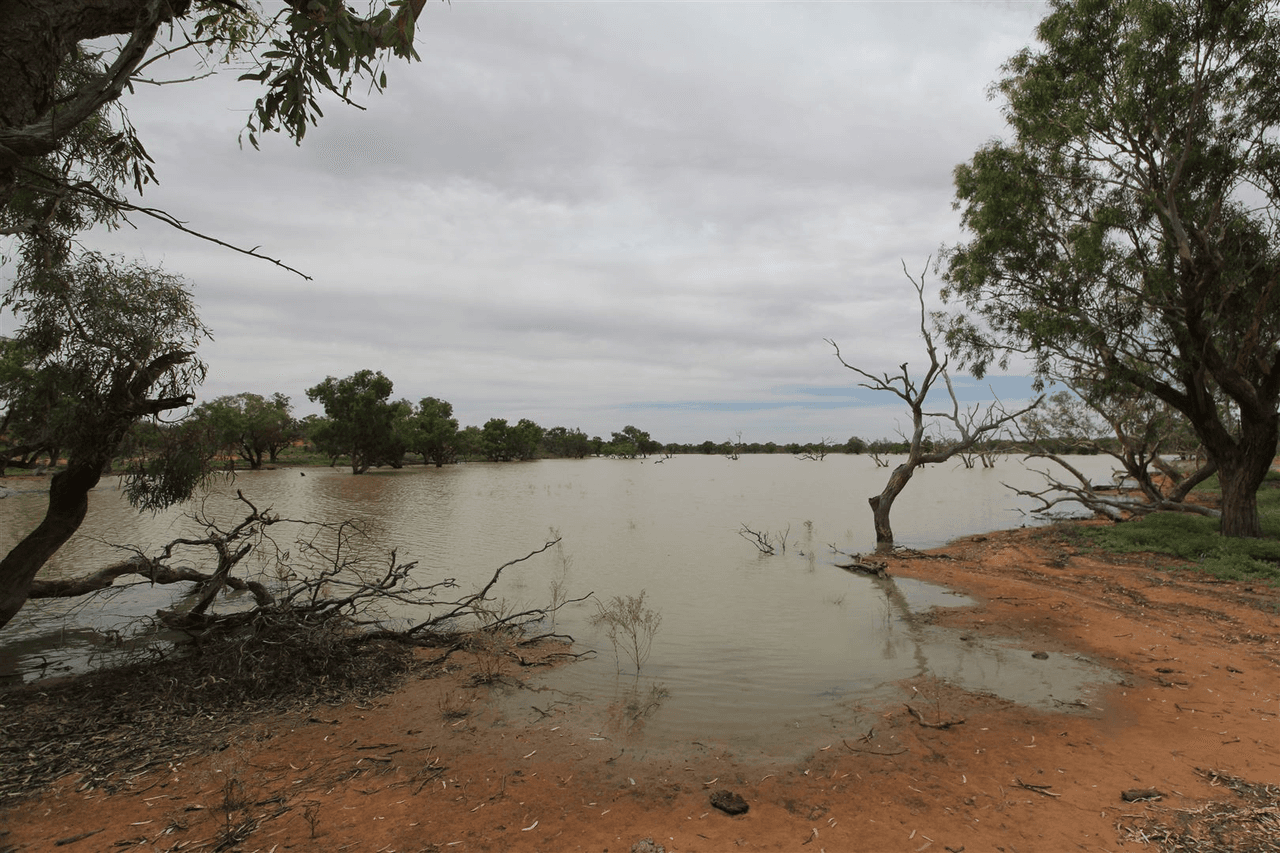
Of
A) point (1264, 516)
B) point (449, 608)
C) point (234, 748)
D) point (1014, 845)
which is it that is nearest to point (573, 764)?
point (234, 748)

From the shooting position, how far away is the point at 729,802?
418cm

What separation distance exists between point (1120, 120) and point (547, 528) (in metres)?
18.6

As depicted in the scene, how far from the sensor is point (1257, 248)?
13.3 meters

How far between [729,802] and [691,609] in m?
6.54

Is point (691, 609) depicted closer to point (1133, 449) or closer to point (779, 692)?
point (779, 692)

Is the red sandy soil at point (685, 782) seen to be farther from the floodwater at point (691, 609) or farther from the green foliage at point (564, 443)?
the green foliage at point (564, 443)

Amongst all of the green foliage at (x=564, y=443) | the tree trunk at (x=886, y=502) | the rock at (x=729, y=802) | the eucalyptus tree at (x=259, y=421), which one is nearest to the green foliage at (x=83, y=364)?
the rock at (x=729, y=802)

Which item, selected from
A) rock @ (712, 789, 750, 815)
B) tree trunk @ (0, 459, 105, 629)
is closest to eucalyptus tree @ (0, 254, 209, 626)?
tree trunk @ (0, 459, 105, 629)

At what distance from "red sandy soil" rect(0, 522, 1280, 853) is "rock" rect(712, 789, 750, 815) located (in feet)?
0.28

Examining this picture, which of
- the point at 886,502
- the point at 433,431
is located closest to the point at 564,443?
the point at 433,431

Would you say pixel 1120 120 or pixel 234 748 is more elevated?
pixel 1120 120

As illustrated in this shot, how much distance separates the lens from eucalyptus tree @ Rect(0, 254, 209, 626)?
6918 mm

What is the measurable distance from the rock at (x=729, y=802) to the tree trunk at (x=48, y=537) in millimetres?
7622

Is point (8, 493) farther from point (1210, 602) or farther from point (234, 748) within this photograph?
point (1210, 602)
